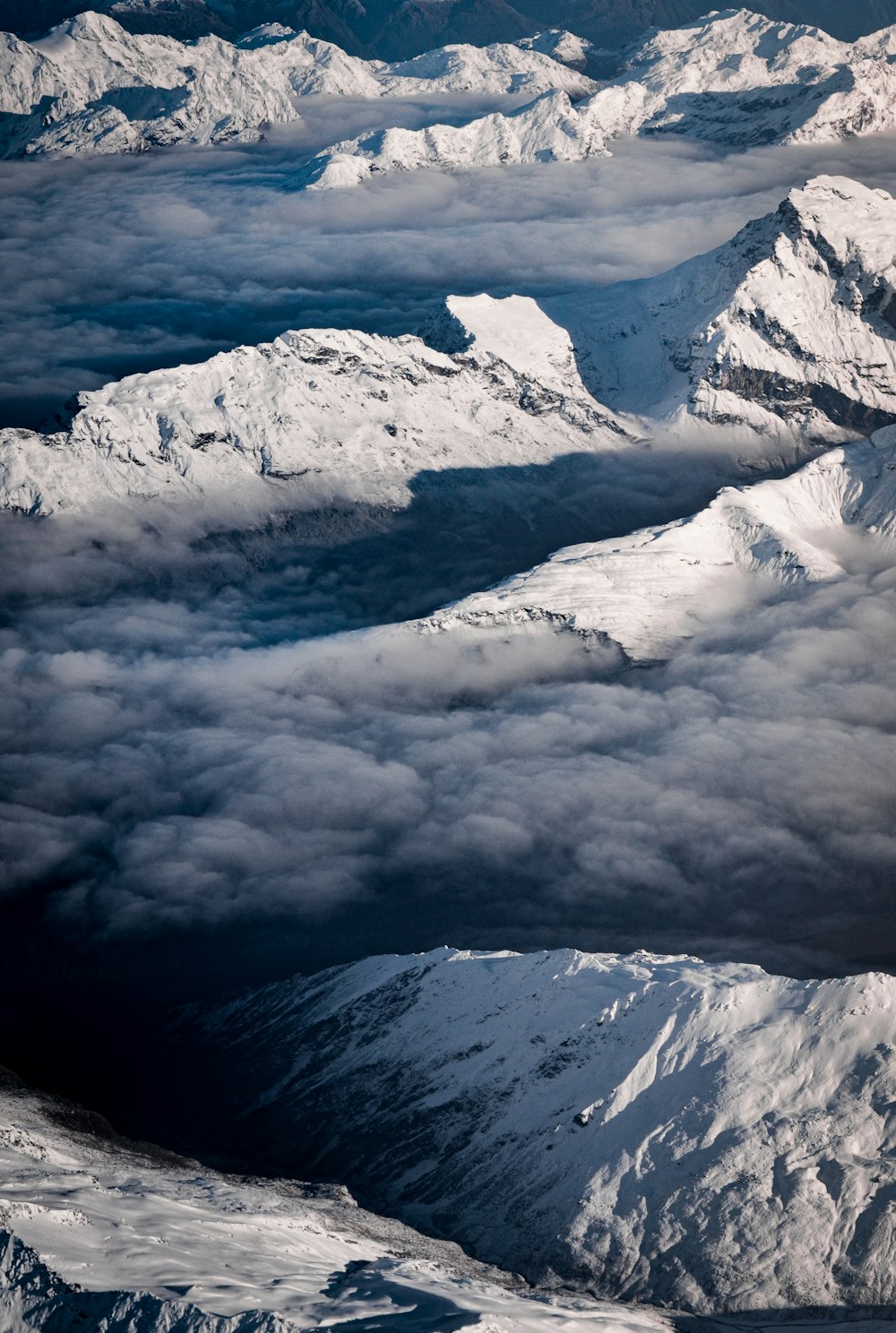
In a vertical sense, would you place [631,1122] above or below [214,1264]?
below

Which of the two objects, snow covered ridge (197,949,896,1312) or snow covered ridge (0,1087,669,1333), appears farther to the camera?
snow covered ridge (197,949,896,1312)

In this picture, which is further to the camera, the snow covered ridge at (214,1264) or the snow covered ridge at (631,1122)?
the snow covered ridge at (631,1122)

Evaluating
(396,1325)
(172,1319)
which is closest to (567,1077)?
(396,1325)

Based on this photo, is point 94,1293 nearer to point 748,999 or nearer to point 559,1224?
point 559,1224
